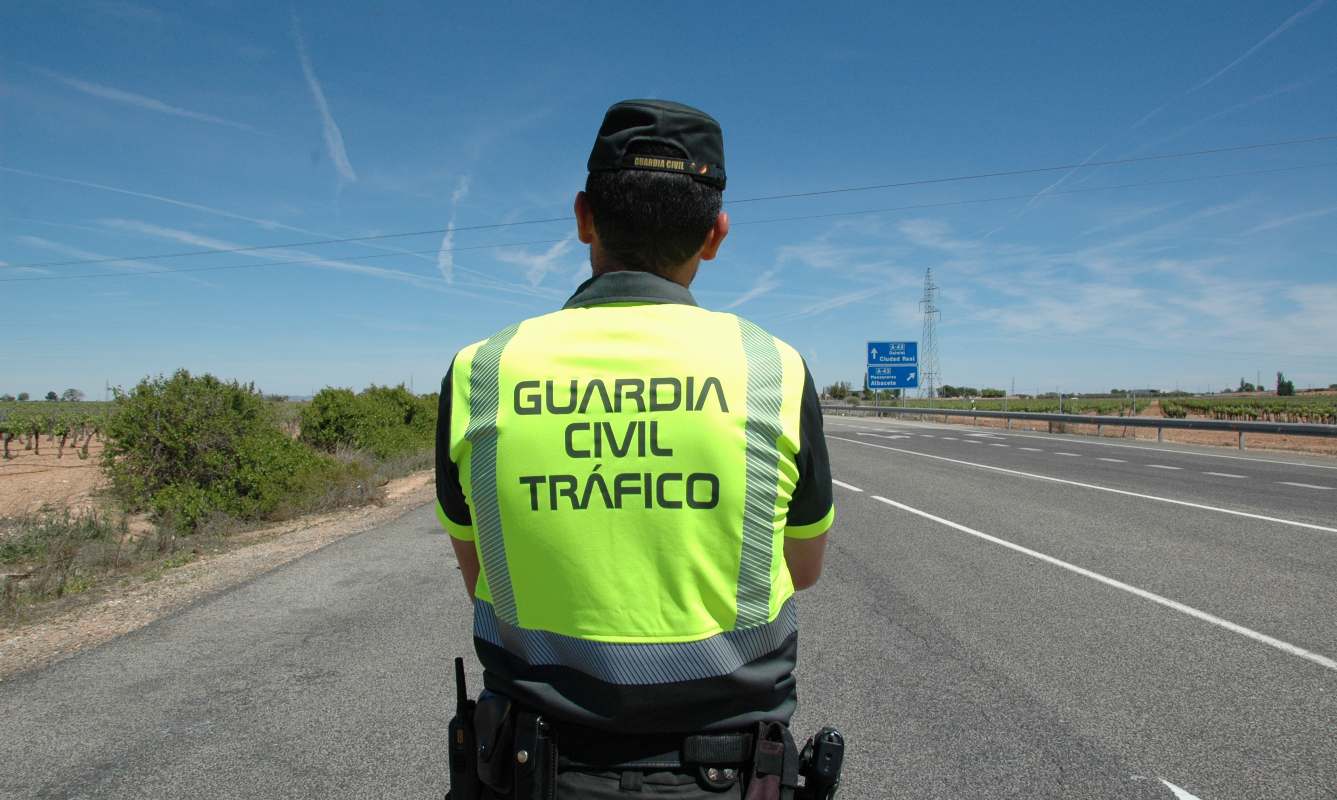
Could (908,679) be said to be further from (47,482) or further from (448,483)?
(47,482)

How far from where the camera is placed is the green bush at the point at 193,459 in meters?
10.8

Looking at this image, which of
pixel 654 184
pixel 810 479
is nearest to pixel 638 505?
pixel 810 479

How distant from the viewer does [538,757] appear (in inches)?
49.6

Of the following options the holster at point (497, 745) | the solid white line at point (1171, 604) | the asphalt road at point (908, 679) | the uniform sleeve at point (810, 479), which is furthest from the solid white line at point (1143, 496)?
the holster at point (497, 745)

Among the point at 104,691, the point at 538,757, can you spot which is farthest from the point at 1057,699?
the point at 104,691

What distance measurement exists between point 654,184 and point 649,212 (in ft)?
0.17

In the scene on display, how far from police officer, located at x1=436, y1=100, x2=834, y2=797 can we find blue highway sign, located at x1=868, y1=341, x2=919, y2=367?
46.9m

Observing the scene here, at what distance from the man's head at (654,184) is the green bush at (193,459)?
1107cm

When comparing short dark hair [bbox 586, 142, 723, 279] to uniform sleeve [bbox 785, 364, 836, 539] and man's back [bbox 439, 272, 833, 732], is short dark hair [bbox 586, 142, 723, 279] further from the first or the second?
uniform sleeve [bbox 785, 364, 836, 539]

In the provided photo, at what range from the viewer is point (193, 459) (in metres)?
11.1

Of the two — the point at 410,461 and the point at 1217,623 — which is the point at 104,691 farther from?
the point at 410,461

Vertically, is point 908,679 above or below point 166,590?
above

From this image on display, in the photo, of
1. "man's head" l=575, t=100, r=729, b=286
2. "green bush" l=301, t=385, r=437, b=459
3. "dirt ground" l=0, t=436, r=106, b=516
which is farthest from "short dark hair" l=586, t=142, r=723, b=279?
"green bush" l=301, t=385, r=437, b=459

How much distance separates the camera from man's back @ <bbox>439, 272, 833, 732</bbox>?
4.07ft
